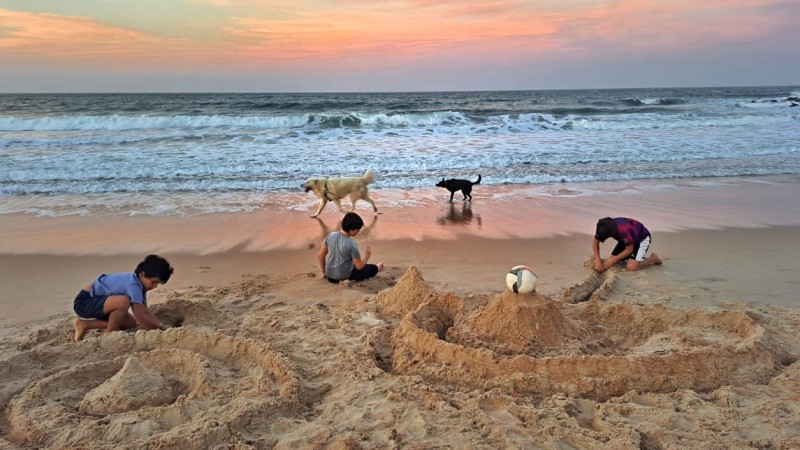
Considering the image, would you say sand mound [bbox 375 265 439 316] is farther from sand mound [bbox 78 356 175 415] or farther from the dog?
the dog

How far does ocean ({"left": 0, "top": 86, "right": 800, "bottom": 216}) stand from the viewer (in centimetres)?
1094

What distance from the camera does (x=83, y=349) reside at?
4.22 metres

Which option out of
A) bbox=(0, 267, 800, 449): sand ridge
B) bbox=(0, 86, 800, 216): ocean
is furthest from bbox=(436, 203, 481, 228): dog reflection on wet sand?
bbox=(0, 267, 800, 449): sand ridge

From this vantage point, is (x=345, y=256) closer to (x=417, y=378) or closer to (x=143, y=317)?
(x=143, y=317)

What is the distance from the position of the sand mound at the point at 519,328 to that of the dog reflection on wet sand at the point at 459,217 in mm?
4328

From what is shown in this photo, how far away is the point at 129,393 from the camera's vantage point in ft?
11.4

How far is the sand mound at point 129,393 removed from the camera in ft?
11.2

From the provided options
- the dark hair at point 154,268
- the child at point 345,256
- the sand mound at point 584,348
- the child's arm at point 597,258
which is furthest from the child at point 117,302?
the child's arm at point 597,258

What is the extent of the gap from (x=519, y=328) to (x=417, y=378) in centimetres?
98

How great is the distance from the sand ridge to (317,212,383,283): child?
895 millimetres

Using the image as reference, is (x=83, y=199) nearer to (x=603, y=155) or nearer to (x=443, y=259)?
(x=443, y=259)

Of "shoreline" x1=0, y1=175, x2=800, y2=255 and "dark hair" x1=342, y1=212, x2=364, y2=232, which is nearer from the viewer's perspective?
"dark hair" x1=342, y1=212, x2=364, y2=232

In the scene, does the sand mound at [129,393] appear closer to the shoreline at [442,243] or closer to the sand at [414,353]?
the sand at [414,353]

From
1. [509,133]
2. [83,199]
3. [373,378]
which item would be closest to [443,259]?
[373,378]
